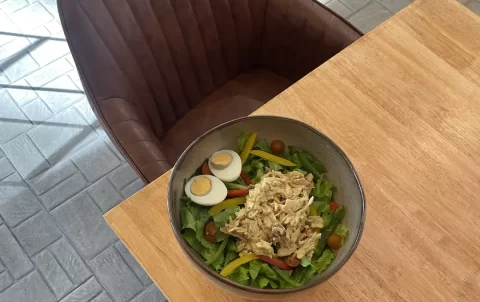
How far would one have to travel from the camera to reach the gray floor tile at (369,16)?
212 centimetres

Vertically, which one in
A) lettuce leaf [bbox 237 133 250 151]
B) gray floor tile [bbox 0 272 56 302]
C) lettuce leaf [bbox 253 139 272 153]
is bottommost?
gray floor tile [bbox 0 272 56 302]

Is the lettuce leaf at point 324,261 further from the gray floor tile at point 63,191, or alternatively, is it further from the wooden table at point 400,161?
the gray floor tile at point 63,191

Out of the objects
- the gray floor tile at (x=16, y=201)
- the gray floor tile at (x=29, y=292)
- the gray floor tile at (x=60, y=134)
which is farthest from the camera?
the gray floor tile at (x=60, y=134)

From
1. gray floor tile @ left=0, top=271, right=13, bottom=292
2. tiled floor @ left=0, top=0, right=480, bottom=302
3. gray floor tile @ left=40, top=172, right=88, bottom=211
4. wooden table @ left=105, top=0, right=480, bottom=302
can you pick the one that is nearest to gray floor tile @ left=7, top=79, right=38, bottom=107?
tiled floor @ left=0, top=0, right=480, bottom=302

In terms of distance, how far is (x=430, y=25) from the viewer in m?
1.09

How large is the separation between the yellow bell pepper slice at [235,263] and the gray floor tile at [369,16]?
1597 mm

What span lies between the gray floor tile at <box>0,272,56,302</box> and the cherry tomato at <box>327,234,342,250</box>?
3.56ft

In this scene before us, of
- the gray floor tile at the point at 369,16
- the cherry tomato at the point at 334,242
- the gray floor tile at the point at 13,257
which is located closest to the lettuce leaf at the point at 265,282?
the cherry tomato at the point at 334,242

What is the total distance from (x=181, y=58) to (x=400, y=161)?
606 millimetres

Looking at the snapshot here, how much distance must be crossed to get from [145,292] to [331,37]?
37.2 inches

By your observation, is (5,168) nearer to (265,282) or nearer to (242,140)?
(242,140)

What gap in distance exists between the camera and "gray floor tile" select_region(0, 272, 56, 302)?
4.98ft

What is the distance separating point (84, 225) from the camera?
5.36 feet

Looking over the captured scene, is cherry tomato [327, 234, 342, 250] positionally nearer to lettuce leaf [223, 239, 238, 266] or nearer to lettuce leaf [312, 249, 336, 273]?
lettuce leaf [312, 249, 336, 273]
